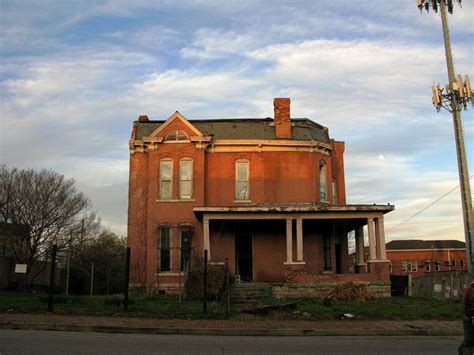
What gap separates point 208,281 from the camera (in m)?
21.5

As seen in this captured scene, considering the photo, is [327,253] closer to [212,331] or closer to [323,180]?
[323,180]

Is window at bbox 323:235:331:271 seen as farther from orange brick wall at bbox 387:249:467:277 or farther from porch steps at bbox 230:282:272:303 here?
orange brick wall at bbox 387:249:467:277

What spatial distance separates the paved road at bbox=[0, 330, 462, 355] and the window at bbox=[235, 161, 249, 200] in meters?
16.9

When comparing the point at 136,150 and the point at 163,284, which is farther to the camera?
the point at 136,150

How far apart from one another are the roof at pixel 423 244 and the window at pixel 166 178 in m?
57.3

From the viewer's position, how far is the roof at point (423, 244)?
78.7m

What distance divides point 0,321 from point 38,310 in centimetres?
242

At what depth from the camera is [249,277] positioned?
2755cm

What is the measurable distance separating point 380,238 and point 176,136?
12.1 metres

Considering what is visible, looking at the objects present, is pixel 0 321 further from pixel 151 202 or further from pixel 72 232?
pixel 72 232

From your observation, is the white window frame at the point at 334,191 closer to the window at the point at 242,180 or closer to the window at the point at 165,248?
the window at the point at 242,180

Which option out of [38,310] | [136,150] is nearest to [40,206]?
[136,150]

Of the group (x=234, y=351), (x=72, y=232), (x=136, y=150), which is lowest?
(x=234, y=351)

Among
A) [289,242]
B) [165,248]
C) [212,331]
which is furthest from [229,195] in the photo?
[212,331]
